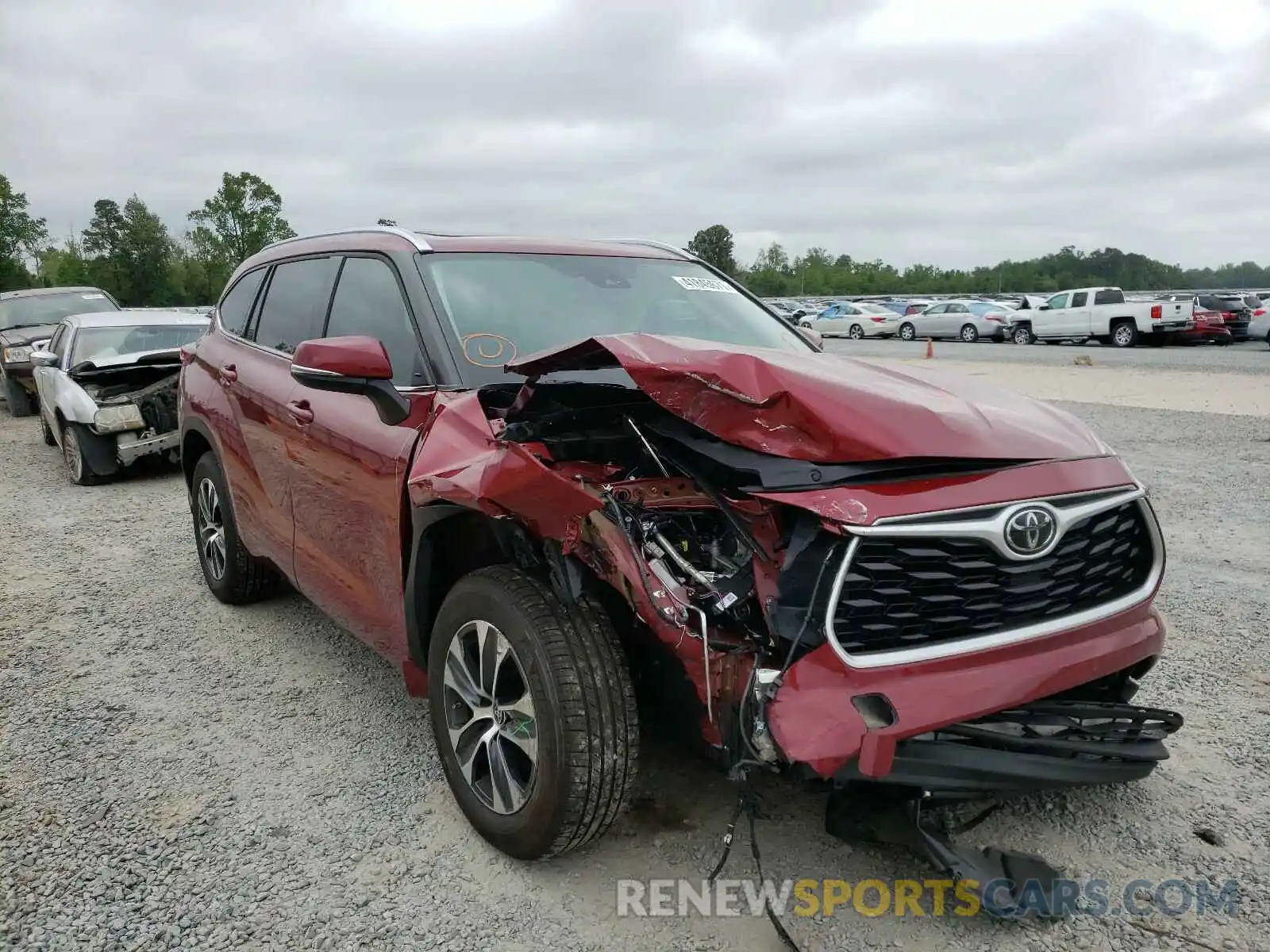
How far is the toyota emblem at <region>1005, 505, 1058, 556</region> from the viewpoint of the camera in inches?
86.4

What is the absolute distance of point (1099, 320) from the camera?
26578 millimetres

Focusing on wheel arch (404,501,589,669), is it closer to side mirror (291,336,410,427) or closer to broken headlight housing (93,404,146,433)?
side mirror (291,336,410,427)

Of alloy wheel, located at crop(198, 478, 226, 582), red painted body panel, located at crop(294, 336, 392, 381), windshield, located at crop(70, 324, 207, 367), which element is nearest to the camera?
red painted body panel, located at crop(294, 336, 392, 381)

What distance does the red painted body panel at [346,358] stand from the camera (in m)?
2.78

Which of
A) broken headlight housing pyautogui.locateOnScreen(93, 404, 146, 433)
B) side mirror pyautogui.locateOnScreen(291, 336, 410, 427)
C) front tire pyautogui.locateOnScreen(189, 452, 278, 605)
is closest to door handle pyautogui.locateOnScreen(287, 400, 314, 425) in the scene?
side mirror pyautogui.locateOnScreen(291, 336, 410, 427)

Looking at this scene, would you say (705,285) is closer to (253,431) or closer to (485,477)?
(485,477)

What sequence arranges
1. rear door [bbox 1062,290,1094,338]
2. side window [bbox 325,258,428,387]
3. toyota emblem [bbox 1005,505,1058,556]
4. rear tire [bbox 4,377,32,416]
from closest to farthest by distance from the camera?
1. toyota emblem [bbox 1005,505,1058,556]
2. side window [bbox 325,258,428,387]
3. rear tire [bbox 4,377,32,416]
4. rear door [bbox 1062,290,1094,338]

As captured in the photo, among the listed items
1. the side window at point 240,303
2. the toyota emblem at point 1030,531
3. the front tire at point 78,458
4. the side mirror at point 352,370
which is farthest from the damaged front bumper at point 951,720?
the front tire at point 78,458

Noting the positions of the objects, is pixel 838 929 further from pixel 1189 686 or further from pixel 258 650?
pixel 258 650

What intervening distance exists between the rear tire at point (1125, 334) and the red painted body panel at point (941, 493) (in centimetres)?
2711

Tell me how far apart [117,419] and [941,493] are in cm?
851

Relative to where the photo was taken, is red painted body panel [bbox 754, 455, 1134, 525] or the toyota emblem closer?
red painted body panel [bbox 754, 455, 1134, 525]

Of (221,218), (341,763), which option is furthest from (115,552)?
(221,218)

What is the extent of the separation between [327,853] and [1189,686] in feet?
10.9
